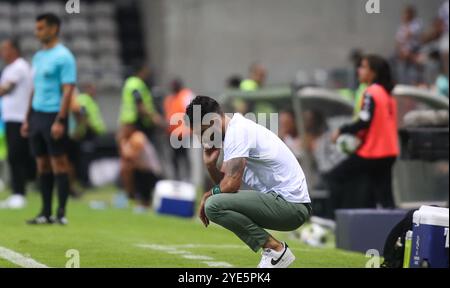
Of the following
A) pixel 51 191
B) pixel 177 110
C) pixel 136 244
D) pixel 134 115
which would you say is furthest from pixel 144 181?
pixel 136 244

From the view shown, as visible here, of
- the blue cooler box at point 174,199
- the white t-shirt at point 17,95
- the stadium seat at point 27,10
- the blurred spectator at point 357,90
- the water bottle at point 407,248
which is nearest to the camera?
the water bottle at point 407,248

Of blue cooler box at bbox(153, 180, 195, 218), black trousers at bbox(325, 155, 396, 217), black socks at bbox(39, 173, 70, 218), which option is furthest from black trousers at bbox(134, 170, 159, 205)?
black socks at bbox(39, 173, 70, 218)

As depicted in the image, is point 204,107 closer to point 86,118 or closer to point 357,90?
point 357,90

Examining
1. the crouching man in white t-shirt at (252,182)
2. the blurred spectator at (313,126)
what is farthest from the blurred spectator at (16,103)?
the crouching man in white t-shirt at (252,182)

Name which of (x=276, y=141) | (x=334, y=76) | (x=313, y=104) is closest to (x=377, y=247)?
(x=276, y=141)

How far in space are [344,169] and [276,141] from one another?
4.79 m

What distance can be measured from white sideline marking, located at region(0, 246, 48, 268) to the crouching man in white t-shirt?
5.03 ft

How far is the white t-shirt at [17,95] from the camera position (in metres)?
16.7

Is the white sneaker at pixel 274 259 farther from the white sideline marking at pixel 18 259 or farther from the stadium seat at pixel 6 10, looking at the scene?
the stadium seat at pixel 6 10

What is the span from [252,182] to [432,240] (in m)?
1.52

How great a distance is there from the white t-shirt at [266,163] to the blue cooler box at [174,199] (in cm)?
761

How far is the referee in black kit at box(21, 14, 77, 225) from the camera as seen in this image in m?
13.6

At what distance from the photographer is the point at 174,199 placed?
1759 centimetres
